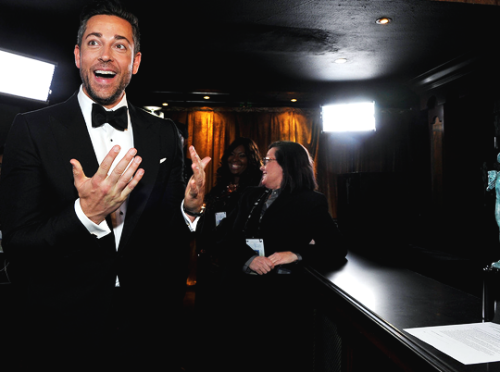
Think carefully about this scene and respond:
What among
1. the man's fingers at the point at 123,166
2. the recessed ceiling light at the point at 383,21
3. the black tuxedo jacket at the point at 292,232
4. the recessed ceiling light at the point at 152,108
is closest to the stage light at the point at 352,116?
the recessed ceiling light at the point at 383,21

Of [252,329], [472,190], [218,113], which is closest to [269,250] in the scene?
[252,329]

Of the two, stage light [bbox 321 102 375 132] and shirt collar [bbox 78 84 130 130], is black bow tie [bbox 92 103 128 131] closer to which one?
shirt collar [bbox 78 84 130 130]

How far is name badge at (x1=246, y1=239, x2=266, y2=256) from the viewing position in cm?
277

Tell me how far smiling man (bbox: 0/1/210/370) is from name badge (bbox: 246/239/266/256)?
1519mm

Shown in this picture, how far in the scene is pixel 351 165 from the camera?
629 centimetres

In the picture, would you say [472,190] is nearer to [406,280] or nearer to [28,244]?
[406,280]

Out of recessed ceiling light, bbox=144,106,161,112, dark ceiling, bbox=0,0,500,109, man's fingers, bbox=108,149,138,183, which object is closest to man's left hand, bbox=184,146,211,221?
man's fingers, bbox=108,149,138,183

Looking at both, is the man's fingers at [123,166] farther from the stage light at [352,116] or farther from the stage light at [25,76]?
the stage light at [352,116]

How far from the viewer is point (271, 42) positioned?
12.9 feet

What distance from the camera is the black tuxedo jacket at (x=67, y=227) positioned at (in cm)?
100

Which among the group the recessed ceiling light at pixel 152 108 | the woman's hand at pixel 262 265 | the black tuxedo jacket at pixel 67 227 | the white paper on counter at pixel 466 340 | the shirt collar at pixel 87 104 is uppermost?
the recessed ceiling light at pixel 152 108

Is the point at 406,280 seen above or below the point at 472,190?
below

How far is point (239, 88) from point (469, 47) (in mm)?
3017

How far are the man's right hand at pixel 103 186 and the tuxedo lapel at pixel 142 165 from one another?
0.12 metres
